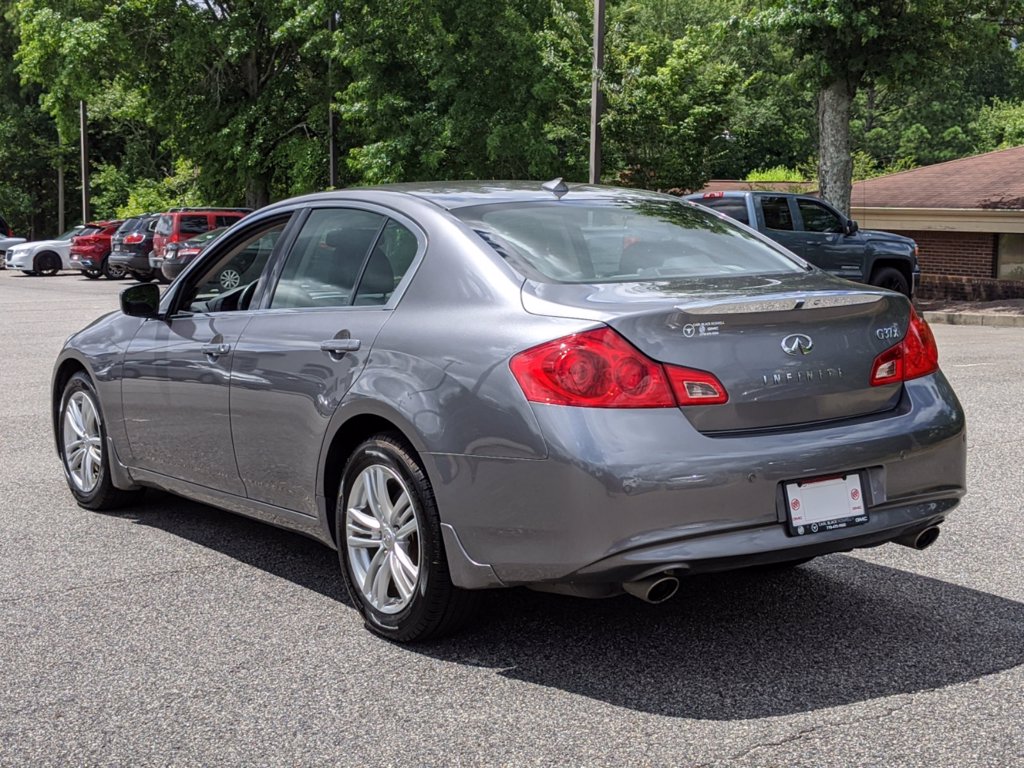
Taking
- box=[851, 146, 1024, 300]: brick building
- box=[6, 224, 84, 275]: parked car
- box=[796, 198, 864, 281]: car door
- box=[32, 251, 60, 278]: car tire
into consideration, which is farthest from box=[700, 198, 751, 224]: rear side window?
box=[32, 251, 60, 278]: car tire

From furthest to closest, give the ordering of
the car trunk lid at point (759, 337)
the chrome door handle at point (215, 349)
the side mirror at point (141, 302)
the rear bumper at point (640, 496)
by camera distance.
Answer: the side mirror at point (141, 302)
the chrome door handle at point (215, 349)
the car trunk lid at point (759, 337)
the rear bumper at point (640, 496)

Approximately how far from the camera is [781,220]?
845 inches

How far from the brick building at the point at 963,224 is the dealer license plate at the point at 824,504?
25.4 m

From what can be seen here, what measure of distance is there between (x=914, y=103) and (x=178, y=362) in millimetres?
62898

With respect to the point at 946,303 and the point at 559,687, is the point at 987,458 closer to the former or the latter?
the point at 559,687

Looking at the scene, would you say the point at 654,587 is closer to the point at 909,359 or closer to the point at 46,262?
the point at 909,359

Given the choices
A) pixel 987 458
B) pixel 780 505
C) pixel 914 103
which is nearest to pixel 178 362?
pixel 780 505

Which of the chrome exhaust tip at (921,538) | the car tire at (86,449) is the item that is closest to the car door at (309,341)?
the car tire at (86,449)

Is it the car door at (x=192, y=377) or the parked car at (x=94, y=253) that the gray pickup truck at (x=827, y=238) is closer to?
the car door at (x=192, y=377)

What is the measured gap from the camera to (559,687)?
4.21 metres

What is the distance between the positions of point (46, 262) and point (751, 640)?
38.9m

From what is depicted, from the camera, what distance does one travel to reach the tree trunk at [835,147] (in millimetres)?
25812

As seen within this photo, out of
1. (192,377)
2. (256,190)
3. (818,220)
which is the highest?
(256,190)

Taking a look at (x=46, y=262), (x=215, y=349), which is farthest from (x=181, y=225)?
(x=215, y=349)
